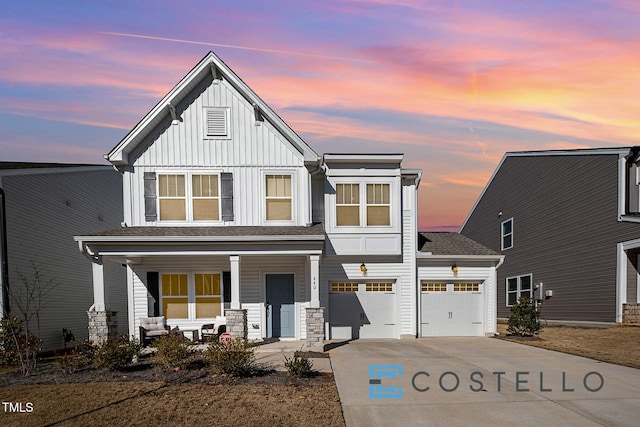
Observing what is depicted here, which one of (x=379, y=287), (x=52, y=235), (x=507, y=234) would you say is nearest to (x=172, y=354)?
(x=379, y=287)

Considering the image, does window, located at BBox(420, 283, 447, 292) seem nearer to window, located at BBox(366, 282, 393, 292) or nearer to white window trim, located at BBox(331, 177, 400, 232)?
window, located at BBox(366, 282, 393, 292)

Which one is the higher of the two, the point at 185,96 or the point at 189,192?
the point at 185,96

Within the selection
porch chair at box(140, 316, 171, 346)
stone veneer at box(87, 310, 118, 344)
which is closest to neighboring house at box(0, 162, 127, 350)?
stone veneer at box(87, 310, 118, 344)

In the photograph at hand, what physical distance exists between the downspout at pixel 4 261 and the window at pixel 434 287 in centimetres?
1429

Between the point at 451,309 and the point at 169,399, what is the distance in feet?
40.2

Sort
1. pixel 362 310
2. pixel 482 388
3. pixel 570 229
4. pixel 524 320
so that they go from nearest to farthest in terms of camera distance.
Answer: pixel 482 388 → pixel 362 310 → pixel 524 320 → pixel 570 229

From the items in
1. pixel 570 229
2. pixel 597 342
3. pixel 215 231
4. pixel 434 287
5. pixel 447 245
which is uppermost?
pixel 570 229

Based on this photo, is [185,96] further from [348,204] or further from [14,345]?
[14,345]

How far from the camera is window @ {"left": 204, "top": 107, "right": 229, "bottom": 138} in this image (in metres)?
16.1

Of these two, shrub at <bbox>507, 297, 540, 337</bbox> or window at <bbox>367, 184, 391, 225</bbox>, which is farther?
shrub at <bbox>507, 297, 540, 337</bbox>

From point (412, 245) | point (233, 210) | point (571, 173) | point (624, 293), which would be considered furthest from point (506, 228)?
point (233, 210)

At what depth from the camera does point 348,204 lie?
16828mm

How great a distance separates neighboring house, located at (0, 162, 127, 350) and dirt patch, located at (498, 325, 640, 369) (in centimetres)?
1720

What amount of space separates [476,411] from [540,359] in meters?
5.88
